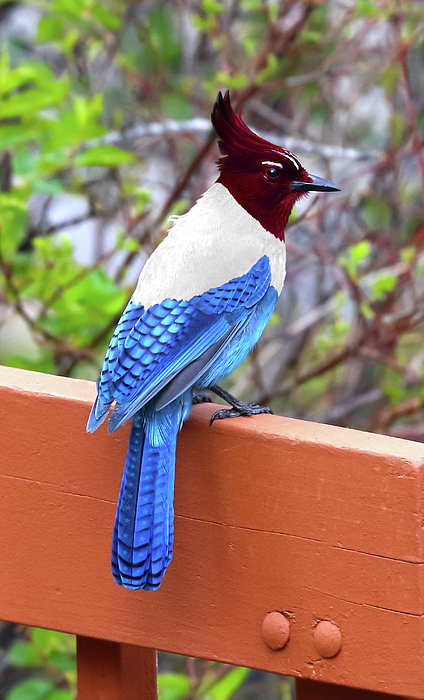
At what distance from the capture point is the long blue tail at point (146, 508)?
1133 millimetres

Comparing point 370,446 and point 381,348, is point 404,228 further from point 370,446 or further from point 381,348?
point 370,446

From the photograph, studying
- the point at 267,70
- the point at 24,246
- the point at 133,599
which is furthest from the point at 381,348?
Answer: the point at 133,599

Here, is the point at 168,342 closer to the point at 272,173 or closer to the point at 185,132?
the point at 272,173

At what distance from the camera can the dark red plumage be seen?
1530 millimetres

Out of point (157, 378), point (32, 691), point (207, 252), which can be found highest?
point (207, 252)

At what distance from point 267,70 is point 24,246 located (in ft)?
3.11

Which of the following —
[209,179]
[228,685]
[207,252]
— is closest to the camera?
[207,252]

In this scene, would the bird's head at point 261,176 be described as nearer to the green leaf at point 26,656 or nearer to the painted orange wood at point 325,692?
the painted orange wood at point 325,692

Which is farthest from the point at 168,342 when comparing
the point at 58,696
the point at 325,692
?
the point at 58,696

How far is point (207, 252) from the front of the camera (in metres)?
1.44

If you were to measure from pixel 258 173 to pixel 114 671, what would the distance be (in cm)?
83

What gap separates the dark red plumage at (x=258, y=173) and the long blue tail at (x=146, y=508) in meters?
0.48

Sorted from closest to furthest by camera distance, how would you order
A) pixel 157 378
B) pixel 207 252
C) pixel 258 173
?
1. pixel 157 378
2. pixel 207 252
3. pixel 258 173

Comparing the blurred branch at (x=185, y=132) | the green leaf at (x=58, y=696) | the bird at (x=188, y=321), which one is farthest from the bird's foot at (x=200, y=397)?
the blurred branch at (x=185, y=132)
